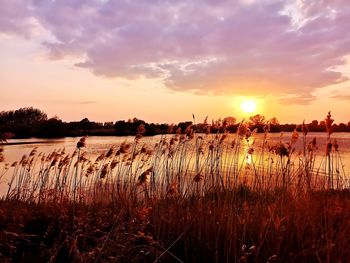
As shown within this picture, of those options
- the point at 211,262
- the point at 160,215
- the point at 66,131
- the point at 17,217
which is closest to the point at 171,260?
the point at 211,262

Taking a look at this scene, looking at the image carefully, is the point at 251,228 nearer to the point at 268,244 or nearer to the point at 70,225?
the point at 268,244

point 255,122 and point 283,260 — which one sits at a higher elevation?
point 255,122

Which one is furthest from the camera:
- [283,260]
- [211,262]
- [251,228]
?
[251,228]

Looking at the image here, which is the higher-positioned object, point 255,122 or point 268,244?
point 255,122

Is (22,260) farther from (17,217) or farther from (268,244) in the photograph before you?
(268,244)

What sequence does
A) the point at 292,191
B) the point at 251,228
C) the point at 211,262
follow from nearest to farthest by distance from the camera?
1. the point at 211,262
2. the point at 251,228
3. the point at 292,191

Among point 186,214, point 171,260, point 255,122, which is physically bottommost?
point 171,260

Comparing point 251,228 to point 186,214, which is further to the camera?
point 186,214

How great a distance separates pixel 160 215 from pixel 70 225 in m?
1.39

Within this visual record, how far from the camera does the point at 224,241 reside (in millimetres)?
4691

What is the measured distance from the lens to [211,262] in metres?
4.51

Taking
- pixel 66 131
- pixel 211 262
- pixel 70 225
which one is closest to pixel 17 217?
pixel 70 225

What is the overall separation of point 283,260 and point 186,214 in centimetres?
167

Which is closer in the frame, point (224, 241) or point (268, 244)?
point (268, 244)
